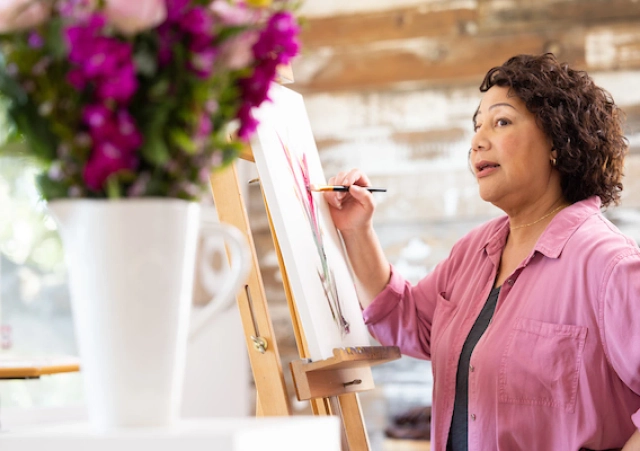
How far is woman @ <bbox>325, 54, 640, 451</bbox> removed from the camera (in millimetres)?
1589

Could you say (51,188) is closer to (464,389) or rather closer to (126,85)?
(126,85)

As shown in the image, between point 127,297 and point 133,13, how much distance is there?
10.8 inches

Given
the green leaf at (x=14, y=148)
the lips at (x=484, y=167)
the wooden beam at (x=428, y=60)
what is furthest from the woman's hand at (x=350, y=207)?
the wooden beam at (x=428, y=60)

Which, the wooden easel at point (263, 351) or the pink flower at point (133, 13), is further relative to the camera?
the wooden easel at point (263, 351)

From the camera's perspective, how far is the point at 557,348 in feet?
5.35

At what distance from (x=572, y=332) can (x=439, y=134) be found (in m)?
1.66

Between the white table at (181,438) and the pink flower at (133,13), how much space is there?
39 centimetres

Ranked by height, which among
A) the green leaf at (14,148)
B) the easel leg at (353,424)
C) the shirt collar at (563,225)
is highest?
the green leaf at (14,148)

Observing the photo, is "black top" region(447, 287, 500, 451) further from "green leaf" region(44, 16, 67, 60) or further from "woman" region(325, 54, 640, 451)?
"green leaf" region(44, 16, 67, 60)

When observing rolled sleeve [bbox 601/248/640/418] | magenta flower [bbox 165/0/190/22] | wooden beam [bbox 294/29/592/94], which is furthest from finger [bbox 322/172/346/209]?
wooden beam [bbox 294/29/592/94]

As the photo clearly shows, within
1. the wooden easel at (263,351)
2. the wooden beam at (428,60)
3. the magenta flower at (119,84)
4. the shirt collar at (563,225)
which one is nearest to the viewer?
the magenta flower at (119,84)

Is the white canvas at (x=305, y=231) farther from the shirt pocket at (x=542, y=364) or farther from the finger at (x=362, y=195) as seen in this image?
the shirt pocket at (x=542, y=364)

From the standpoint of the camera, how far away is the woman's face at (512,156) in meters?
1.84

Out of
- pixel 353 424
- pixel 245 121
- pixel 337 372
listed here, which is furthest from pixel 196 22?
pixel 353 424
